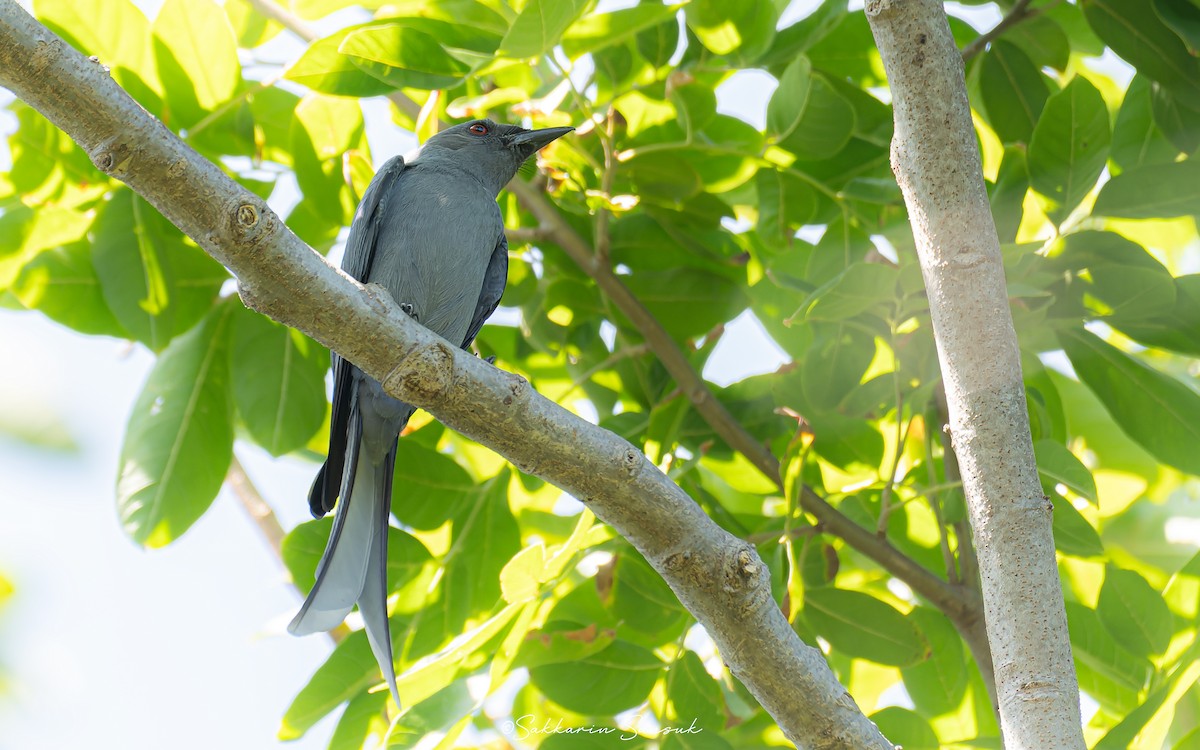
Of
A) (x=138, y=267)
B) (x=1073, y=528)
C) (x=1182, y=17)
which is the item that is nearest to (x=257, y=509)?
(x=138, y=267)

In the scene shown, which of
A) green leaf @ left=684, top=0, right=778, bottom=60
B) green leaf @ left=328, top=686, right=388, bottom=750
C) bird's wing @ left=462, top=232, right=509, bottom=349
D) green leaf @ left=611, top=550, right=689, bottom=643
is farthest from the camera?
bird's wing @ left=462, top=232, right=509, bottom=349

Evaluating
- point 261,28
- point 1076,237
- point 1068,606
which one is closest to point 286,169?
point 261,28

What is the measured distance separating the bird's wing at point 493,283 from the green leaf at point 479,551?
2.28ft

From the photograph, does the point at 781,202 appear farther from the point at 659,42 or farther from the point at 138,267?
the point at 138,267

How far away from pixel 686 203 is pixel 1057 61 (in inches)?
51.7

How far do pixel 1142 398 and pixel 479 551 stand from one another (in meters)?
1.97

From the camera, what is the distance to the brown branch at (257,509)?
412 centimetres

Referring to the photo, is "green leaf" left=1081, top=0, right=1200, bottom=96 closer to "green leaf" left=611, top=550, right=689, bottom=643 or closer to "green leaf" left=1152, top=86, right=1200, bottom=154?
"green leaf" left=1152, top=86, right=1200, bottom=154

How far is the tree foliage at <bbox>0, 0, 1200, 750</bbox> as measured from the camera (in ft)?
9.41

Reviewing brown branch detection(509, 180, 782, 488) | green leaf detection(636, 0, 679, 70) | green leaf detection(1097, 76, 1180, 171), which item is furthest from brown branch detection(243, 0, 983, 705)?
green leaf detection(1097, 76, 1180, 171)

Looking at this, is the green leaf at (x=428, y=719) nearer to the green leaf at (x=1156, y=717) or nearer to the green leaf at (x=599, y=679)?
the green leaf at (x=599, y=679)

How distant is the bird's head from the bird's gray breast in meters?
0.29

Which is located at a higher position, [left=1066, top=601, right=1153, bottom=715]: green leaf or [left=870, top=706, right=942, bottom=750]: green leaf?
[left=1066, top=601, right=1153, bottom=715]: green leaf

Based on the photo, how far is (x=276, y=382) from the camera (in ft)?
11.1
